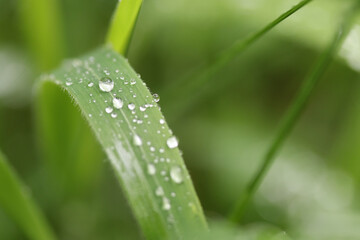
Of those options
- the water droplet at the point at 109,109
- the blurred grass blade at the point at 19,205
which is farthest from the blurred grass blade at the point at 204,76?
the blurred grass blade at the point at 19,205

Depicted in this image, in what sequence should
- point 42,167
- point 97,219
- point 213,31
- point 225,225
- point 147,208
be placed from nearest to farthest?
point 147,208 → point 225,225 → point 97,219 → point 42,167 → point 213,31

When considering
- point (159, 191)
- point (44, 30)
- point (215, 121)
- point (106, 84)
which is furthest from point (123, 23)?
point (215, 121)

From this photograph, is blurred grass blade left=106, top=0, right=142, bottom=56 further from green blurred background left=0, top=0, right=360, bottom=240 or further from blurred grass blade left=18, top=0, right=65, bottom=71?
blurred grass blade left=18, top=0, right=65, bottom=71

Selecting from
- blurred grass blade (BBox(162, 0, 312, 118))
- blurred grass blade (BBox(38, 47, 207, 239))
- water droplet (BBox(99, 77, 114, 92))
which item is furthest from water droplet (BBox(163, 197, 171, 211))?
blurred grass blade (BBox(162, 0, 312, 118))

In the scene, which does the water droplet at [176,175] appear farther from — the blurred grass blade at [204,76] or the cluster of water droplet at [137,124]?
the blurred grass blade at [204,76]

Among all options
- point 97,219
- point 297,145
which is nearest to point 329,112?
point 297,145

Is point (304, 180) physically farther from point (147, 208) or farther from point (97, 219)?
point (147, 208)
